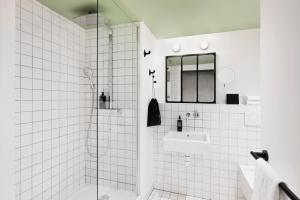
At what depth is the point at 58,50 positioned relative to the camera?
2084 millimetres

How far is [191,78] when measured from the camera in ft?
8.52

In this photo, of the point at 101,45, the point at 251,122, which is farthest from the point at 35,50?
the point at 251,122

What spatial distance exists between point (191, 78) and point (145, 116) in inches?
37.7

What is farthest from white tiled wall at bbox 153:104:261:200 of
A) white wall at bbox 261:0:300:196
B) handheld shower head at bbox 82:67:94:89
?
white wall at bbox 261:0:300:196

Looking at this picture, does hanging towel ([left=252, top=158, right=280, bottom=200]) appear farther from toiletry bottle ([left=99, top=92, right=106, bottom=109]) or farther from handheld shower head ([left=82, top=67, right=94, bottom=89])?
handheld shower head ([left=82, top=67, right=94, bottom=89])

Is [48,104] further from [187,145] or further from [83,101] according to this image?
[187,145]

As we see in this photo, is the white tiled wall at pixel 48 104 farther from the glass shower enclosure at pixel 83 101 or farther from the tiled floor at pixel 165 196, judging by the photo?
the tiled floor at pixel 165 196

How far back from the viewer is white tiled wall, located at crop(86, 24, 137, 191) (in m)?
2.21

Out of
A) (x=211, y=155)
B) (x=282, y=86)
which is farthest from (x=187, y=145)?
(x=282, y=86)

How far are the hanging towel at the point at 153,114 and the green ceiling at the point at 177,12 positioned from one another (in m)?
1.11

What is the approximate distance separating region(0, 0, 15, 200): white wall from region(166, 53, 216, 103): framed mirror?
2.17m

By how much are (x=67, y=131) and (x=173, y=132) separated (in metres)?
1.49

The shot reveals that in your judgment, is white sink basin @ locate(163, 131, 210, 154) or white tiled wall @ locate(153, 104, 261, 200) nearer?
white sink basin @ locate(163, 131, 210, 154)

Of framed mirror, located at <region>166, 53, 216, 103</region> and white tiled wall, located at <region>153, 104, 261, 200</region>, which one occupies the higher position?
framed mirror, located at <region>166, 53, 216, 103</region>
